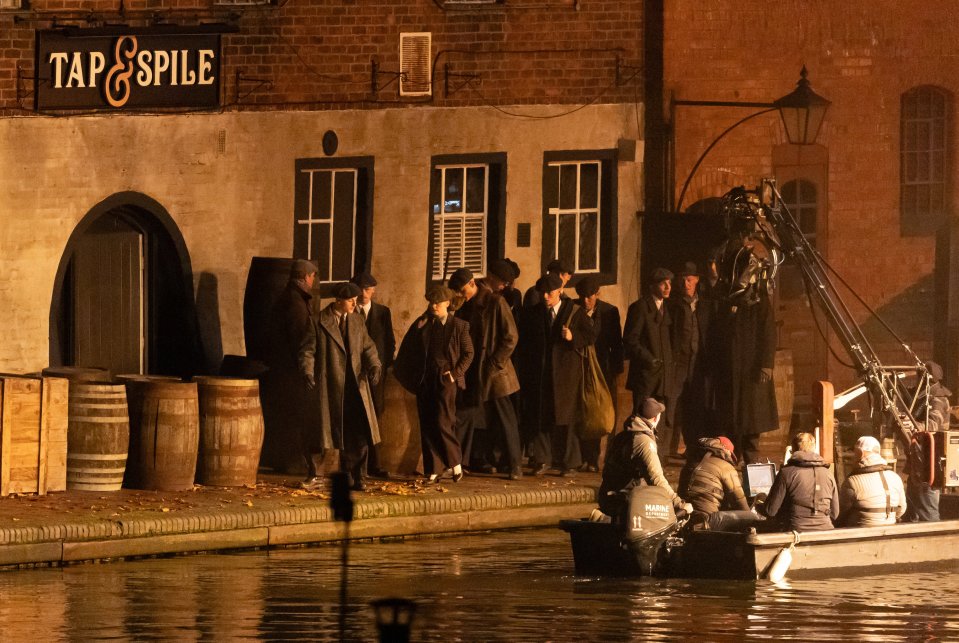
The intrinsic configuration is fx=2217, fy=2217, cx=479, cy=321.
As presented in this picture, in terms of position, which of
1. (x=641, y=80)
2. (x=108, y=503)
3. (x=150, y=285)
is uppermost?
(x=641, y=80)

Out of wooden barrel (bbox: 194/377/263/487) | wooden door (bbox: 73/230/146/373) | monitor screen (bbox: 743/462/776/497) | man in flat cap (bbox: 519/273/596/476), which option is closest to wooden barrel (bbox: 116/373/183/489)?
wooden barrel (bbox: 194/377/263/487)

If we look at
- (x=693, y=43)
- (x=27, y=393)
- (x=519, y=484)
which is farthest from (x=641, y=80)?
(x=27, y=393)

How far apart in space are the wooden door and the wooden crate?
6805 millimetres

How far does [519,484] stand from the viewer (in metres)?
18.0

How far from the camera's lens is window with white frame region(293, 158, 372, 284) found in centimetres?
2372

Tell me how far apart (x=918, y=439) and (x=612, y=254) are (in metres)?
7.61

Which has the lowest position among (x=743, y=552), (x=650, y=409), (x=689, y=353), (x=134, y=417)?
(x=743, y=552)

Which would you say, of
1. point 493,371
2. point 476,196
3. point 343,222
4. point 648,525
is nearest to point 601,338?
point 493,371

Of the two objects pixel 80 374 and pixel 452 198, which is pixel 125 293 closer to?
pixel 452 198

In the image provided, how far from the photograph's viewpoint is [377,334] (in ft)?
60.6

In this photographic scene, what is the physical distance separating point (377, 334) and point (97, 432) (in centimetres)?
276

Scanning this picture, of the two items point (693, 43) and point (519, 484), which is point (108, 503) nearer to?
point (519, 484)

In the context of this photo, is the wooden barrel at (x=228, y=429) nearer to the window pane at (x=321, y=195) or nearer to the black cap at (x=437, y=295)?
the black cap at (x=437, y=295)

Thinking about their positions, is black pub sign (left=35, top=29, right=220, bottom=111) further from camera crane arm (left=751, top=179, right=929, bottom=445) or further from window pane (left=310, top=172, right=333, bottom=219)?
camera crane arm (left=751, top=179, right=929, bottom=445)
